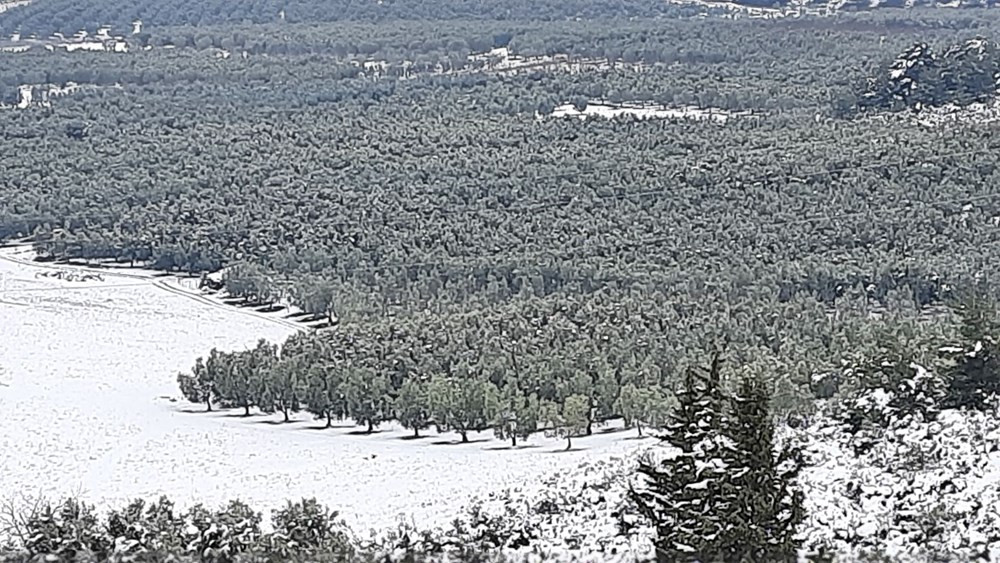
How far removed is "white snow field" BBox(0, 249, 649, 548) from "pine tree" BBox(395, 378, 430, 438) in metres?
0.37

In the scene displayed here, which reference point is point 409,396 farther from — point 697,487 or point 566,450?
point 697,487

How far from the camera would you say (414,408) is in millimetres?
42812

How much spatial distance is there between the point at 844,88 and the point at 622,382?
5060 centimetres

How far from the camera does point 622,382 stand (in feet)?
137

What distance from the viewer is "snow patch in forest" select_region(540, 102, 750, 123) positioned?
90.1 m

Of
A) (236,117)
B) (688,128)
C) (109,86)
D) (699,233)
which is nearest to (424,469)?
(699,233)

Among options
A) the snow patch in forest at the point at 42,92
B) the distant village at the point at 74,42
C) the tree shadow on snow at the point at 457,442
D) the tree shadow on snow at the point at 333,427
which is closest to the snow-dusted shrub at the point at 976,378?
the tree shadow on snow at the point at 457,442

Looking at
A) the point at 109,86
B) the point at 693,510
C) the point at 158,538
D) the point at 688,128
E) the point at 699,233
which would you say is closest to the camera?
the point at 693,510

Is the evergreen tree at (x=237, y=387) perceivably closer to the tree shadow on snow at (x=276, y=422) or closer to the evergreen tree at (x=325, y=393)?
the tree shadow on snow at (x=276, y=422)

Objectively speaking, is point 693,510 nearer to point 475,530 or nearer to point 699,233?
point 475,530

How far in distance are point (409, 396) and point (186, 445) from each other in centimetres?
527

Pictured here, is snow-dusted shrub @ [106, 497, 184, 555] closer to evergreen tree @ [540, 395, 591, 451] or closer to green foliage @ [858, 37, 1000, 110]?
evergreen tree @ [540, 395, 591, 451]

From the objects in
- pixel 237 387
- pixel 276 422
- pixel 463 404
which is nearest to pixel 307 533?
pixel 463 404

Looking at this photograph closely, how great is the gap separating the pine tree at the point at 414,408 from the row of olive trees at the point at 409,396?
2cm
